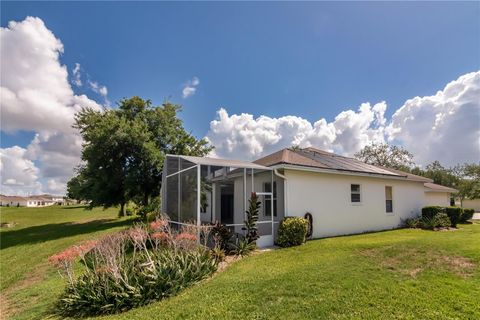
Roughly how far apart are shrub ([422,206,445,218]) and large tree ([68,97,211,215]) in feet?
64.3

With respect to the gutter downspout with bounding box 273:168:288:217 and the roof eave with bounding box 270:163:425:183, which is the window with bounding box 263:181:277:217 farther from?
the roof eave with bounding box 270:163:425:183

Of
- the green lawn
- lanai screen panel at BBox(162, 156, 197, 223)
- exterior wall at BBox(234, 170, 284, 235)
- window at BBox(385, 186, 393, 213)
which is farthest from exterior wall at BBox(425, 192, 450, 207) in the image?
lanai screen panel at BBox(162, 156, 197, 223)

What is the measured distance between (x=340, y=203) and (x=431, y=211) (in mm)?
7569

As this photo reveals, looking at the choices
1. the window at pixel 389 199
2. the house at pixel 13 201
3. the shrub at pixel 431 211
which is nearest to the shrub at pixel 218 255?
the window at pixel 389 199

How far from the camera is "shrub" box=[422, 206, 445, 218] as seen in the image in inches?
628

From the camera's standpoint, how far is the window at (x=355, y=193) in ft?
44.4

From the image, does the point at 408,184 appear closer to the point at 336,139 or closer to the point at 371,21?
the point at 371,21

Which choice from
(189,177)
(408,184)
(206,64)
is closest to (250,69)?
(206,64)

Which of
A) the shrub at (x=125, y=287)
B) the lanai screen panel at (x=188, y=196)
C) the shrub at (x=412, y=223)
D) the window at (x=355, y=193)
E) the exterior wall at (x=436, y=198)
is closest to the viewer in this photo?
the shrub at (x=125, y=287)

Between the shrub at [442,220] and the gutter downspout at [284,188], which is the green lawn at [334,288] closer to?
the gutter downspout at [284,188]

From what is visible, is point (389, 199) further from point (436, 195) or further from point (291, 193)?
point (436, 195)

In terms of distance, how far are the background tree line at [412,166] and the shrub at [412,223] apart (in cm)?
2929

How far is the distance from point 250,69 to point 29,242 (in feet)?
58.9

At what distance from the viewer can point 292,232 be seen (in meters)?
10.3
